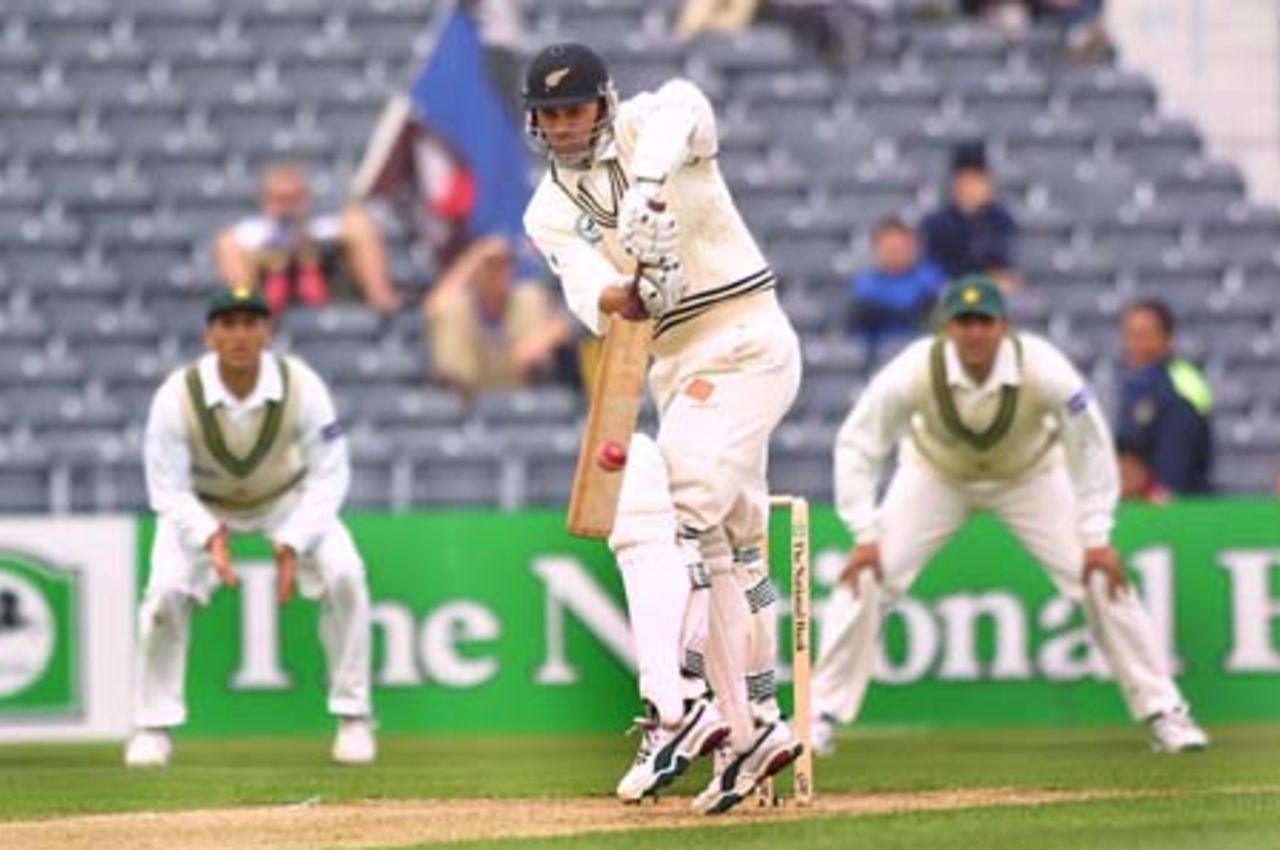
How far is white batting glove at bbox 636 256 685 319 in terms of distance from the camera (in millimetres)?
11500

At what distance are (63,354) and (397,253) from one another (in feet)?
6.29

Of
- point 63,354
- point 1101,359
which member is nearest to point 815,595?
point 1101,359

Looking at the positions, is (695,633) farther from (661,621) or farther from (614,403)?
(614,403)

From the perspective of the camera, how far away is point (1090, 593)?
16.8 m

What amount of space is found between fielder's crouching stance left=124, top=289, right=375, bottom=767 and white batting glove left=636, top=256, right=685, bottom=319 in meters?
5.04

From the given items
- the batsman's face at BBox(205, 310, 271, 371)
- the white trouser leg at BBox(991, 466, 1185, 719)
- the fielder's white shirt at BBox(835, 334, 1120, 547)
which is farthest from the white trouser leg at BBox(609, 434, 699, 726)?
the white trouser leg at BBox(991, 466, 1185, 719)

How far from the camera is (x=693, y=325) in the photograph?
11992 millimetres

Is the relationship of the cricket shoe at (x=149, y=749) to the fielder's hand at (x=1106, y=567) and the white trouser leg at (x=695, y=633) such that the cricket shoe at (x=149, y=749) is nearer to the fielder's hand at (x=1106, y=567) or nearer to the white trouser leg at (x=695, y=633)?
the fielder's hand at (x=1106, y=567)

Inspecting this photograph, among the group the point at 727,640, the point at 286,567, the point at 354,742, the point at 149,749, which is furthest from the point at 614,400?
the point at 149,749


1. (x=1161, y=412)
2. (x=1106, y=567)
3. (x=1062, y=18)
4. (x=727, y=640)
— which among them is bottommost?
(x=727, y=640)

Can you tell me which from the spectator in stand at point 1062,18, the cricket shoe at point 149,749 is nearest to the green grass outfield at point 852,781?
the cricket shoe at point 149,749

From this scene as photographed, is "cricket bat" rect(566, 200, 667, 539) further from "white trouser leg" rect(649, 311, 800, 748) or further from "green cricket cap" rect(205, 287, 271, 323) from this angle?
"green cricket cap" rect(205, 287, 271, 323)

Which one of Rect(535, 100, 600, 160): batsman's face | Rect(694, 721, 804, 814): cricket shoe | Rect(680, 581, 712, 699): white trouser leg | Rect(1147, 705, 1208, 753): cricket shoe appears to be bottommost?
Rect(694, 721, 804, 814): cricket shoe

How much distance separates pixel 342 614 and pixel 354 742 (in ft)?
1.94
